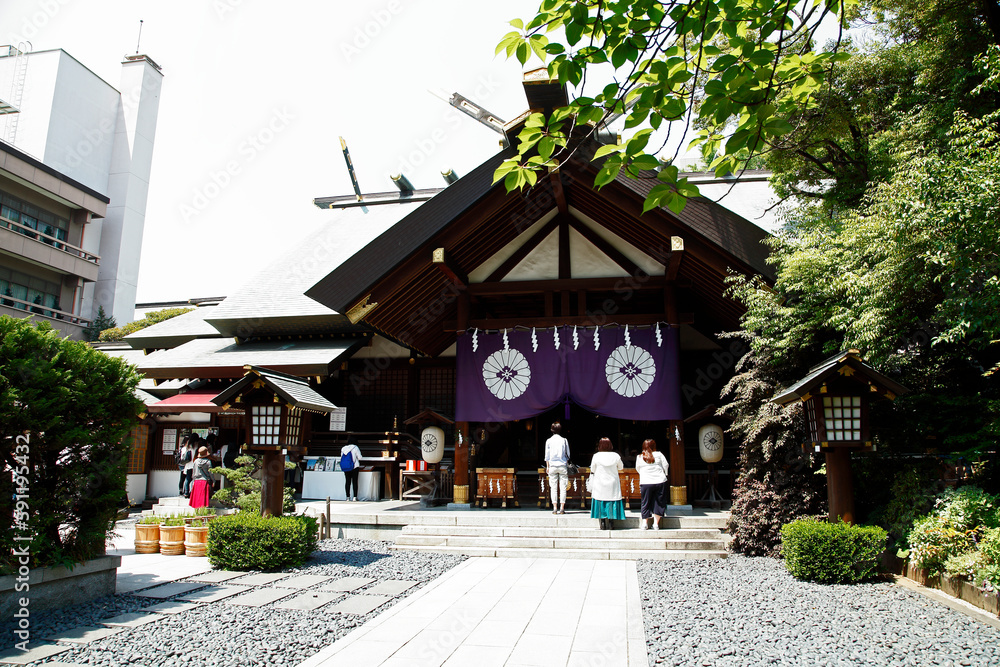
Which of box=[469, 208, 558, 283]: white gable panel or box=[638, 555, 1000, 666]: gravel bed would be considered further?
box=[469, 208, 558, 283]: white gable panel

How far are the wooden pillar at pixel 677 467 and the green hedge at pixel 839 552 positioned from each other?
12.4ft

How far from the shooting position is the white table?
13438 millimetres

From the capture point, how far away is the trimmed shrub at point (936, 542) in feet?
19.2

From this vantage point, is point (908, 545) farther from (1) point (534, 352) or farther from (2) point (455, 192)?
(2) point (455, 192)

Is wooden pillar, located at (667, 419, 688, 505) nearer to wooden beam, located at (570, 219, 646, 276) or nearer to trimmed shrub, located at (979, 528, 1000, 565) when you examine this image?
wooden beam, located at (570, 219, 646, 276)

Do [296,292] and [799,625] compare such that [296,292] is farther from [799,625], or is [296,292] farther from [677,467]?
[799,625]

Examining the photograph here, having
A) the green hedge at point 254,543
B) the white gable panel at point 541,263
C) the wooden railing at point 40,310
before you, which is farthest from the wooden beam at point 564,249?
the wooden railing at point 40,310

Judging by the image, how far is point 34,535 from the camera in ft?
17.4

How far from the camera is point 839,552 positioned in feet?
21.6

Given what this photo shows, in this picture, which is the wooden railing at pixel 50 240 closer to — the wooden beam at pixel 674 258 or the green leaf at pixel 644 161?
the wooden beam at pixel 674 258

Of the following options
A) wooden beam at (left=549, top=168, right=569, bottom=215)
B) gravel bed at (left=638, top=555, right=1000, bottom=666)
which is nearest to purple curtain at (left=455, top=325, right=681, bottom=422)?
wooden beam at (left=549, top=168, right=569, bottom=215)

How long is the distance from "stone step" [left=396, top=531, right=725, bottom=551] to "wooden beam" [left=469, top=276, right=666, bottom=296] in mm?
4768

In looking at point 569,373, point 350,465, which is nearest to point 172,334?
point 350,465

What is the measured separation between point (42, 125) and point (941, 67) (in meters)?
35.4
